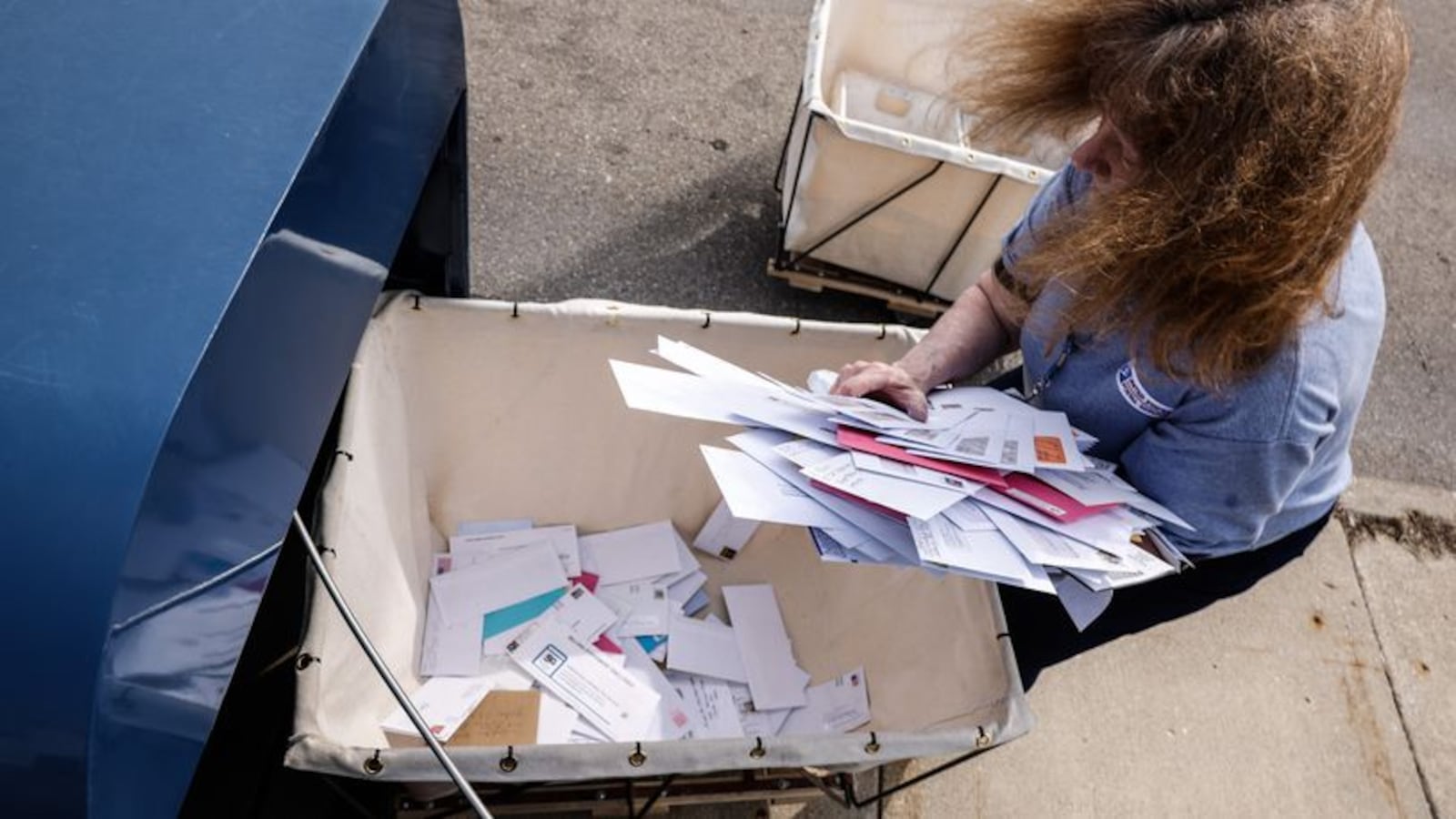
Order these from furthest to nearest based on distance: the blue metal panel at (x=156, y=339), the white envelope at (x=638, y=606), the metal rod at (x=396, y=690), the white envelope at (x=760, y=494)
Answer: the white envelope at (x=638, y=606) → the white envelope at (x=760, y=494) → the metal rod at (x=396, y=690) → the blue metal panel at (x=156, y=339)

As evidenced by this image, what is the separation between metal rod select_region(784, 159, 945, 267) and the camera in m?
A: 2.09

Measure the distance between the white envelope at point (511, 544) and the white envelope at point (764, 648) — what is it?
0.79 feet

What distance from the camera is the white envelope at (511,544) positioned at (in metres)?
1.80

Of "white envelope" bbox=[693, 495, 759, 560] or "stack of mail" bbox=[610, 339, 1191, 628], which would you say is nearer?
"stack of mail" bbox=[610, 339, 1191, 628]

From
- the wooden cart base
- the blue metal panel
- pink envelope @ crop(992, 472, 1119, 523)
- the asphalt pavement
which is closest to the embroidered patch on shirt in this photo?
pink envelope @ crop(992, 472, 1119, 523)

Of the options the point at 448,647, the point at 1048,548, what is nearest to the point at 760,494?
the point at 1048,548

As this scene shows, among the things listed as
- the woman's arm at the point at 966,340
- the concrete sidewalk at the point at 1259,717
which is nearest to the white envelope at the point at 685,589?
the concrete sidewalk at the point at 1259,717

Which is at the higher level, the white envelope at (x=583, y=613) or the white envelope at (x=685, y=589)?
the white envelope at (x=685, y=589)

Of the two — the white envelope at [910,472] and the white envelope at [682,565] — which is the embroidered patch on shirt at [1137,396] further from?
the white envelope at [682,565]

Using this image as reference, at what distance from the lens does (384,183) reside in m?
1.12

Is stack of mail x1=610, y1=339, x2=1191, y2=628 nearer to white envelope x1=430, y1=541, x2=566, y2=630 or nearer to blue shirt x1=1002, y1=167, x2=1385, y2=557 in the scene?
blue shirt x1=1002, y1=167, x2=1385, y2=557

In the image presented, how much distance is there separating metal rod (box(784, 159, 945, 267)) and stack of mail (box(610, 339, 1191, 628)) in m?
0.98

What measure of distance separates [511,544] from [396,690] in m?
0.79

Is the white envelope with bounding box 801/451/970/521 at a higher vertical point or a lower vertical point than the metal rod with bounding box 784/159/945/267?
higher
